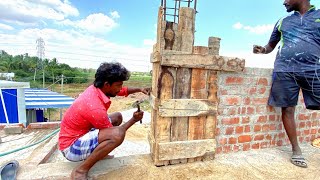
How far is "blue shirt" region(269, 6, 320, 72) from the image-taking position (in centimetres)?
256

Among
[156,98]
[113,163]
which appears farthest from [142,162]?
[156,98]

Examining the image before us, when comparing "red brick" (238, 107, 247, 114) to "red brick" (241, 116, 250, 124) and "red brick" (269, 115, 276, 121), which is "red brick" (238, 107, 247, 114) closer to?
"red brick" (241, 116, 250, 124)

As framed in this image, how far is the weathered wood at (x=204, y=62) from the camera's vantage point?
229 cm

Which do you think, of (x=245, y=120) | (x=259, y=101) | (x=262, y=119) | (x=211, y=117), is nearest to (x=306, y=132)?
(x=262, y=119)

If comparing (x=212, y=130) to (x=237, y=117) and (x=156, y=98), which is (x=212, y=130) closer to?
(x=237, y=117)

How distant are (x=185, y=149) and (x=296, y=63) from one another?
59.5 inches

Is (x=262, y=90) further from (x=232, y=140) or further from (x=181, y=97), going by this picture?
(x=181, y=97)

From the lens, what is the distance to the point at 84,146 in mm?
2186

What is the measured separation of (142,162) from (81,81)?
28.5 m

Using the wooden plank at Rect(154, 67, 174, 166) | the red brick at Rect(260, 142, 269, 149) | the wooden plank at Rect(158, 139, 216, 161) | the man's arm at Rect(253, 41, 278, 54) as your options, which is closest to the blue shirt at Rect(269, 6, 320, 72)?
the man's arm at Rect(253, 41, 278, 54)

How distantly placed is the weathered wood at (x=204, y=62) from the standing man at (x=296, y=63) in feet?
1.61

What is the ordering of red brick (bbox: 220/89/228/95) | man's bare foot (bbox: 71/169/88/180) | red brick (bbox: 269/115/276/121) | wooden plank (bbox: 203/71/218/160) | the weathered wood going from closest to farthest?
man's bare foot (bbox: 71/169/88/180), the weathered wood, wooden plank (bbox: 203/71/218/160), red brick (bbox: 220/89/228/95), red brick (bbox: 269/115/276/121)

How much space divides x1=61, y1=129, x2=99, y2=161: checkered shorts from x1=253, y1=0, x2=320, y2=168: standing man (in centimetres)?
203

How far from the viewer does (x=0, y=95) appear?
7.81 metres
